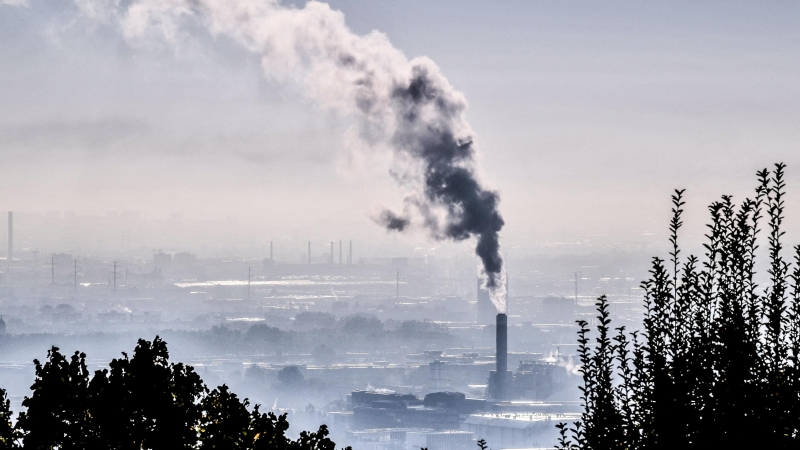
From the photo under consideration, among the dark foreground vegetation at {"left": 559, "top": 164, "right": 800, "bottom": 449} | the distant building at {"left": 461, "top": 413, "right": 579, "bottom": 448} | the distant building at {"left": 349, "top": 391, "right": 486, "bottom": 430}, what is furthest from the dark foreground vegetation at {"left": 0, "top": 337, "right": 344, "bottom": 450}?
the distant building at {"left": 349, "top": 391, "right": 486, "bottom": 430}

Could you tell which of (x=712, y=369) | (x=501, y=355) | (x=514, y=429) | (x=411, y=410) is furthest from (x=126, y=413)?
(x=501, y=355)

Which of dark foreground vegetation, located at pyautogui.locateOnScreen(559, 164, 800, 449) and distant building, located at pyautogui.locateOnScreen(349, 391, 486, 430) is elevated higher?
dark foreground vegetation, located at pyautogui.locateOnScreen(559, 164, 800, 449)

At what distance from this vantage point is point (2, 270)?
183375mm

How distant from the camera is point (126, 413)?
8.45 m

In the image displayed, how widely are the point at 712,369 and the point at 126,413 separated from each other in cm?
479

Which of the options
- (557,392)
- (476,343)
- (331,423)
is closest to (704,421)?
(331,423)

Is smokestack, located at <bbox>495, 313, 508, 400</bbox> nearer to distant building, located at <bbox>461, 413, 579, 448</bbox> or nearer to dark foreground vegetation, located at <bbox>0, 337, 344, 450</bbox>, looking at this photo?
distant building, located at <bbox>461, 413, 579, 448</bbox>

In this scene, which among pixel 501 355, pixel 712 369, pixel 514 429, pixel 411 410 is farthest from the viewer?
pixel 501 355

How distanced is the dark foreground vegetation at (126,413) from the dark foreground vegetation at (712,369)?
8.31ft

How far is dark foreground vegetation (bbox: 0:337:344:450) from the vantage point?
27.3 feet

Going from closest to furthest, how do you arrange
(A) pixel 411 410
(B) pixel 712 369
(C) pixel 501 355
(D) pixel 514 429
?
(B) pixel 712 369 → (D) pixel 514 429 → (A) pixel 411 410 → (C) pixel 501 355

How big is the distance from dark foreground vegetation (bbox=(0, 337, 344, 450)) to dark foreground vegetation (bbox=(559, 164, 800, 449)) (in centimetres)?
253

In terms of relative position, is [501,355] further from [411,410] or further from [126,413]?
[126,413]

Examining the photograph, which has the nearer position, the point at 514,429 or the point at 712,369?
the point at 712,369
